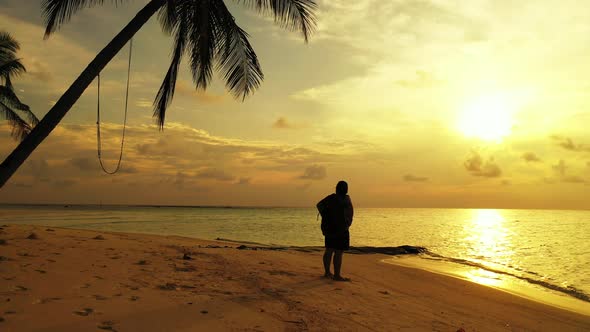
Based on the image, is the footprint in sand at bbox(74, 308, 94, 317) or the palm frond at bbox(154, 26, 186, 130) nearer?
the footprint in sand at bbox(74, 308, 94, 317)

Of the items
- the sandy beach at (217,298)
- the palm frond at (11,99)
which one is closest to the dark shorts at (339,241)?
the sandy beach at (217,298)

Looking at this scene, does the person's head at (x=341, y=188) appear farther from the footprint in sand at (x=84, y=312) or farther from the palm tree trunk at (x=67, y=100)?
the footprint in sand at (x=84, y=312)

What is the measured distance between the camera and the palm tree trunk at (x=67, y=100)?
223 inches

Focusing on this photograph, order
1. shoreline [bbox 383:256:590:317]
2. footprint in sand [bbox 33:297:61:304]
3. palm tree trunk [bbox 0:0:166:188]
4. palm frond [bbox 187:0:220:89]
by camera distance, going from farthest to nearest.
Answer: shoreline [bbox 383:256:590:317] < palm frond [bbox 187:0:220:89] < palm tree trunk [bbox 0:0:166:188] < footprint in sand [bbox 33:297:61:304]

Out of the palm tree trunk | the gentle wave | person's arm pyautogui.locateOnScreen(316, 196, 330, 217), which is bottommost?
the gentle wave

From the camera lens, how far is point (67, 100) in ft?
20.1

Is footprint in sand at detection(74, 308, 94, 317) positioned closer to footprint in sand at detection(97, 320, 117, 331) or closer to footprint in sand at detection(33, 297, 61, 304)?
footprint in sand at detection(97, 320, 117, 331)

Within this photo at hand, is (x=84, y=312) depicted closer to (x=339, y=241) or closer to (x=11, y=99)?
(x=339, y=241)

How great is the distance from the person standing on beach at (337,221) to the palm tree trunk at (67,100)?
206 inches

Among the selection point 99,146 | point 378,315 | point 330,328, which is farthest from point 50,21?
point 378,315

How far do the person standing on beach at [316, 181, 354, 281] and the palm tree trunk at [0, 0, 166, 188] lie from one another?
17.2 ft

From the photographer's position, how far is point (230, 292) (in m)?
6.53

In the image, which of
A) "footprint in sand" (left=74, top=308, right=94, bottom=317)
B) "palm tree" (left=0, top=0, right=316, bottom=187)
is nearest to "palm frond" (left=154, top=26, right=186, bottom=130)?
"palm tree" (left=0, top=0, right=316, bottom=187)

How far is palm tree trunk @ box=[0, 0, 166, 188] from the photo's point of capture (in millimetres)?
5672
